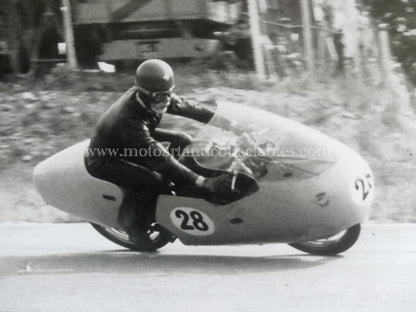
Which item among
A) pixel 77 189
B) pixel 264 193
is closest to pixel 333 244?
pixel 264 193

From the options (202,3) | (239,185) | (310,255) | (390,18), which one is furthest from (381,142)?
(239,185)

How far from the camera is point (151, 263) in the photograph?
6.20 metres

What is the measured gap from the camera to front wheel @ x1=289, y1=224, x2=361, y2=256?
6.17 meters

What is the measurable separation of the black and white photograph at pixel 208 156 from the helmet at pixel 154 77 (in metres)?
0.01

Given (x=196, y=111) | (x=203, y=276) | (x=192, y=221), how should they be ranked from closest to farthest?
1. (x=203, y=276)
2. (x=192, y=221)
3. (x=196, y=111)

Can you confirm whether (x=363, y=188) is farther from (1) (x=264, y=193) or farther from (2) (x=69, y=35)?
(2) (x=69, y=35)

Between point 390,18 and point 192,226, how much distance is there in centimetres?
328

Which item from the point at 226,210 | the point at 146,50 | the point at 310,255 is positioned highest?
the point at 146,50

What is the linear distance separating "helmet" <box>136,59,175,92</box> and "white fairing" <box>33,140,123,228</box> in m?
0.81

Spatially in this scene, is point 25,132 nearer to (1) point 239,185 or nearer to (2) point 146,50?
(2) point 146,50

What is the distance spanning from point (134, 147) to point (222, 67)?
346 centimetres

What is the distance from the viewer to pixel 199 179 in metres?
5.86

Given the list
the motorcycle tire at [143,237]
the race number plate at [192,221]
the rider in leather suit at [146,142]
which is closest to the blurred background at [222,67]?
the motorcycle tire at [143,237]

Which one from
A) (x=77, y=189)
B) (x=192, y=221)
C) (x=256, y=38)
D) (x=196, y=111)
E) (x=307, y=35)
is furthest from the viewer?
(x=307, y=35)
